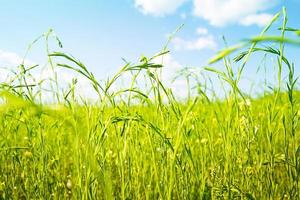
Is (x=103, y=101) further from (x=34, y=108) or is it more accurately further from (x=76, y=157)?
(x=34, y=108)

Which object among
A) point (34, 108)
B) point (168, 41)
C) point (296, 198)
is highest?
point (168, 41)

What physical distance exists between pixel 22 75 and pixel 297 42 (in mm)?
1893

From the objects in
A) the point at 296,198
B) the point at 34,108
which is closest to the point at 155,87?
the point at 296,198

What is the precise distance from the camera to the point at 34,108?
521 millimetres

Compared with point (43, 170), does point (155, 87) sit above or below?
above

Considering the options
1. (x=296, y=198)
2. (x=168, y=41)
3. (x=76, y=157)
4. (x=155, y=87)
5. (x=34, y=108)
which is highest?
(x=168, y=41)

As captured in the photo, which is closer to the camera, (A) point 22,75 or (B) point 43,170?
(B) point 43,170

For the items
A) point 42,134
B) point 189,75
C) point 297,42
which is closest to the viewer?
point 297,42

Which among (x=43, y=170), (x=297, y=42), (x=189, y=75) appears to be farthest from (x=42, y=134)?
(x=297, y=42)

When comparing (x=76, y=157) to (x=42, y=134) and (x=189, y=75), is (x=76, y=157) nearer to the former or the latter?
(x=42, y=134)

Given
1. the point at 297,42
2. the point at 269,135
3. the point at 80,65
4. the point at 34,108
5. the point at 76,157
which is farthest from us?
the point at 269,135

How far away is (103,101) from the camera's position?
136cm

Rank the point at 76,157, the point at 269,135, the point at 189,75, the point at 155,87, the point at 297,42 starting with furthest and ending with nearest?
1. the point at 189,75
2. the point at 269,135
3. the point at 155,87
4. the point at 76,157
5. the point at 297,42

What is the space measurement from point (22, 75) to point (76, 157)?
2.63 ft
